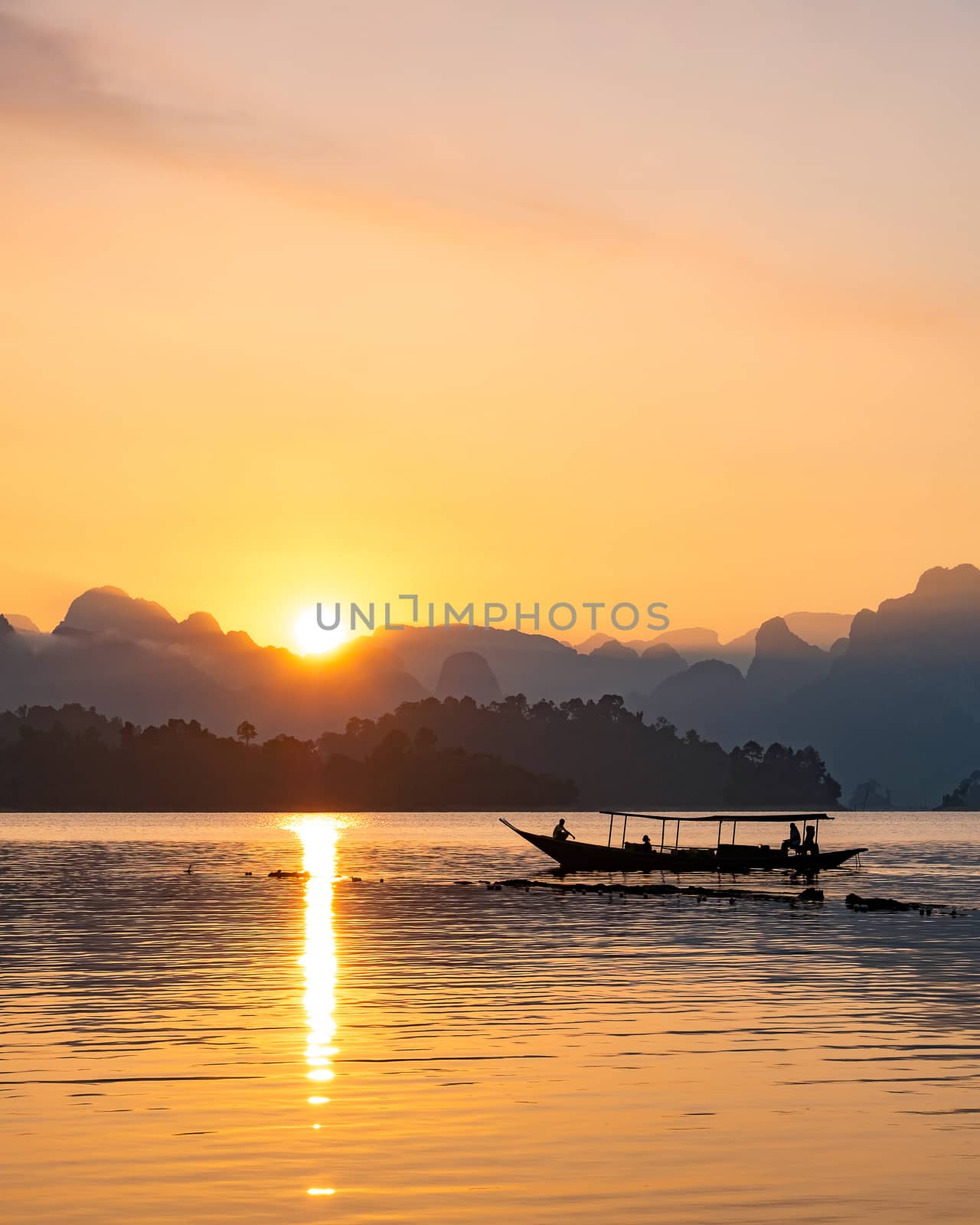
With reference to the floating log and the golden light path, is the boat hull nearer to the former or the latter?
the floating log

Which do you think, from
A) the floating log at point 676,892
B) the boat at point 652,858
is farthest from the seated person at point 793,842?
the floating log at point 676,892

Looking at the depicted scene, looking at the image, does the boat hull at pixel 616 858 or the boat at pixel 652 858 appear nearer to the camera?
the boat hull at pixel 616 858

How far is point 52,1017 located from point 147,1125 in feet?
45.0

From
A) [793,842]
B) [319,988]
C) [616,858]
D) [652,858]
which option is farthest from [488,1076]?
[793,842]

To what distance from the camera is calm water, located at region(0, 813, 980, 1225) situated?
69.5 ft

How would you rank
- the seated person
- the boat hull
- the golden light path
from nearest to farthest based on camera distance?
1. the golden light path
2. the boat hull
3. the seated person

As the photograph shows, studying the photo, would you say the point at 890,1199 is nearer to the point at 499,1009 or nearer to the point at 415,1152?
the point at 415,1152

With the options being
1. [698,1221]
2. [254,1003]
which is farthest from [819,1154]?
[254,1003]

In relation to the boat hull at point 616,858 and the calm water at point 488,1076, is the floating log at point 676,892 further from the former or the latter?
the calm water at point 488,1076

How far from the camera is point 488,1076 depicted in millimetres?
30125


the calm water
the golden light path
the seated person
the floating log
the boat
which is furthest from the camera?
the seated person

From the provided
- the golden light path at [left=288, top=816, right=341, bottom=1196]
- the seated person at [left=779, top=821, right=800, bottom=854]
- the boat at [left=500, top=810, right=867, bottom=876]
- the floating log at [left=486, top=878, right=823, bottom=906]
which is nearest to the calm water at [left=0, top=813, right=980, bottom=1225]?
the golden light path at [left=288, top=816, right=341, bottom=1196]

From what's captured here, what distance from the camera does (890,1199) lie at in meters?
20.8

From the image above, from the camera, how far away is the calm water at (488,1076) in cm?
2117
